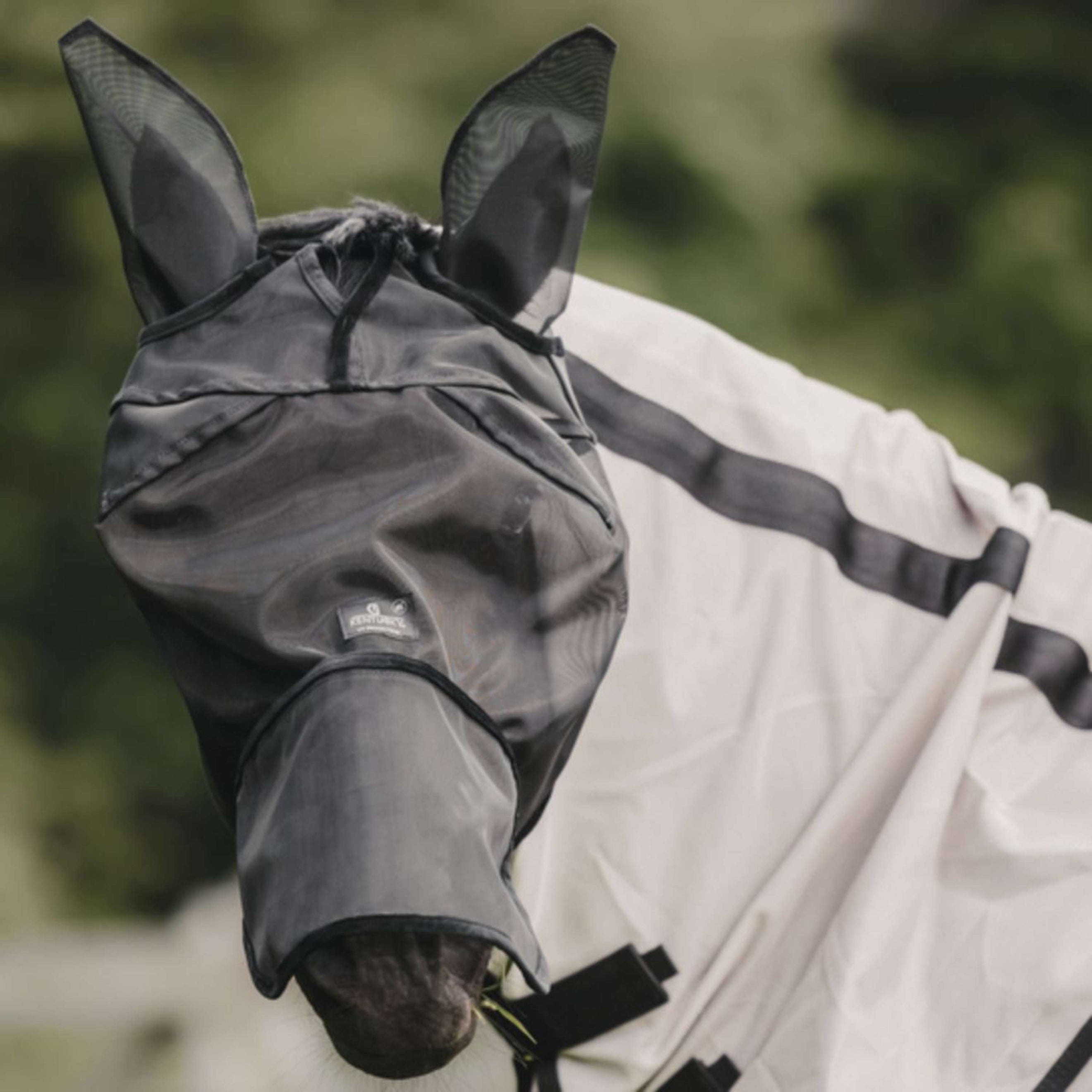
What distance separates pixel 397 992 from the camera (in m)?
0.51

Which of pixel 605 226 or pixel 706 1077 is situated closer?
pixel 706 1077

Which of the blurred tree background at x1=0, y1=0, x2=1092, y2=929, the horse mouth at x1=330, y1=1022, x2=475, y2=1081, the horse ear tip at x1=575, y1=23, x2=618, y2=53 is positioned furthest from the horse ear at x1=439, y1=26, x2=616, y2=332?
the blurred tree background at x1=0, y1=0, x2=1092, y2=929

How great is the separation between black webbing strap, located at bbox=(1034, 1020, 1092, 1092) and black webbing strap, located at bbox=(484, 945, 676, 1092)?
18cm

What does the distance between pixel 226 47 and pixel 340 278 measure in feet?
4.31

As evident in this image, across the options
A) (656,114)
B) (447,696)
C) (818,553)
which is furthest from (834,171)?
(447,696)

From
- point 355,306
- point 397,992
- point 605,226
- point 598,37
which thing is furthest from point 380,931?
point 605,226

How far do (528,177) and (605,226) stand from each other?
1.04 meters

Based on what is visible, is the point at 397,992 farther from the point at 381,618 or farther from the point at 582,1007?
the point at 582,1007

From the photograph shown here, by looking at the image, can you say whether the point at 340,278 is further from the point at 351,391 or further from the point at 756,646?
the point at 756,646

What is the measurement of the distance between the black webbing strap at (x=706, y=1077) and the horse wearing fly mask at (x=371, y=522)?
0.16 metres

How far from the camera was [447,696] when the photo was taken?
561mm

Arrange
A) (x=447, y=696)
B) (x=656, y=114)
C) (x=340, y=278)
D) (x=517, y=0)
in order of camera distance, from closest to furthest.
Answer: (x=447, y=696) < (x=340, y=278) < (x=656, y=114) < (x=517, y=0)

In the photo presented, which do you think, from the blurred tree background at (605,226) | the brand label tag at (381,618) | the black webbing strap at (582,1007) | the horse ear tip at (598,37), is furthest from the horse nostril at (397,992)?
the blurred tree background at (605,226)

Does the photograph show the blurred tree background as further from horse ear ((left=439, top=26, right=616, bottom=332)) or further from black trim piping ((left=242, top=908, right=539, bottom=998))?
black trim piping ((left=242, top=908, right=539, bottom=998))
